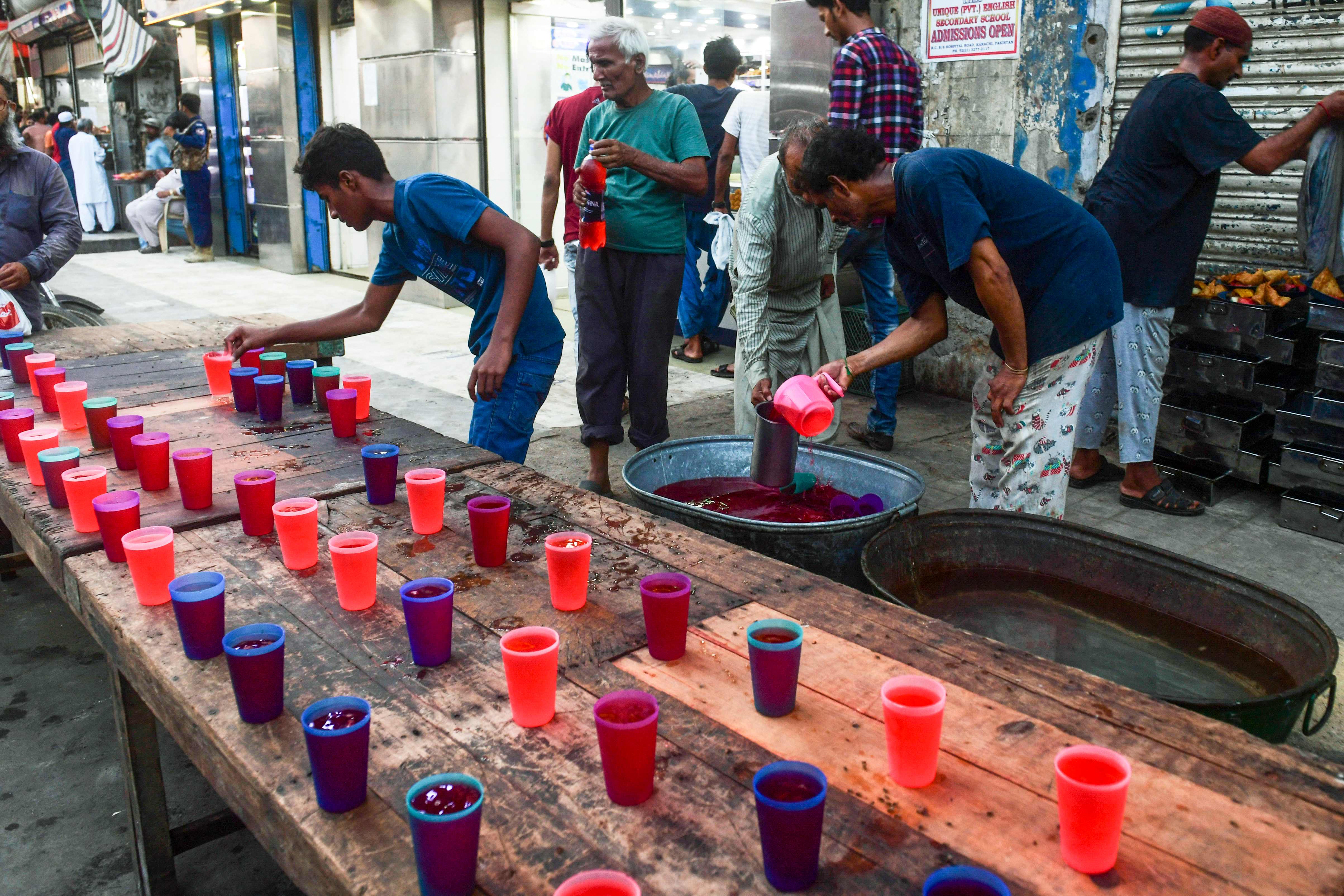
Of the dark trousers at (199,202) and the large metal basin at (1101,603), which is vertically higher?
the dark trousers at (199,202)

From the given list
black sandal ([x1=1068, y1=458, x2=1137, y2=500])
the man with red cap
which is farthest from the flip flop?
the man with red cap

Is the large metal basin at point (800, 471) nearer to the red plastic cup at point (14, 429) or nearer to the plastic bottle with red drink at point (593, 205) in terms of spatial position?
the plastic bottle with red drink at point (593, 205)

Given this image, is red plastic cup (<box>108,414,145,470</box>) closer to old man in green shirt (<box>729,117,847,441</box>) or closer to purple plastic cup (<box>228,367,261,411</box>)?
purple plastic cup (<box>228,367,261,411</box>)

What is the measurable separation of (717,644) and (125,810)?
1858 millimetres

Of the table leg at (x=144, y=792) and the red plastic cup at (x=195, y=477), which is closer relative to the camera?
the table leg at (x=144, y=792)

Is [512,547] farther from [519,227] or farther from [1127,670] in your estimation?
[1127,670]

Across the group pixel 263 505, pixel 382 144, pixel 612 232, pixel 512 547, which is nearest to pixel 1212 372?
pixel 612 232

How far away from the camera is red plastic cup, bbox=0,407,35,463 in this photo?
8.86ft

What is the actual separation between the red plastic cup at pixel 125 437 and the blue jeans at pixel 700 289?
179 inches

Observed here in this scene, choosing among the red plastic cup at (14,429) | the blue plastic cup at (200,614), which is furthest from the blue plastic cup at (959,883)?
the red plastic cup at (14,429)

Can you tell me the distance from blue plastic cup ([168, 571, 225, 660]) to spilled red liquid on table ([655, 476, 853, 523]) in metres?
1.67

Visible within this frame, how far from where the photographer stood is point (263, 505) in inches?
86.1

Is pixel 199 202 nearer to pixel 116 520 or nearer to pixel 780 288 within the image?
pixel 780 288

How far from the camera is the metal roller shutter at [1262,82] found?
14.1ft
